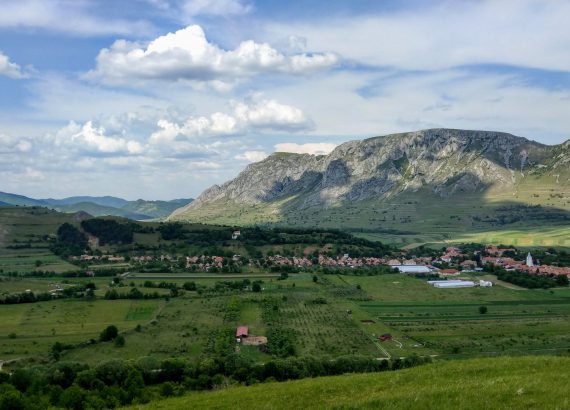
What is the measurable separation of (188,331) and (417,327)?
29314mm

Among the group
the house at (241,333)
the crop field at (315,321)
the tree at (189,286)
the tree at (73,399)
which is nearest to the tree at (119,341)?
the crop field at (315,321)

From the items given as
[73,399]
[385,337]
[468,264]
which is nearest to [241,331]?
[385,337]

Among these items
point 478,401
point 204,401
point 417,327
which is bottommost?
point 417,327

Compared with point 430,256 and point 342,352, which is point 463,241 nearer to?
point 430,256

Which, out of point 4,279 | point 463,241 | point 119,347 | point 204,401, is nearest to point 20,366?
point 119,347

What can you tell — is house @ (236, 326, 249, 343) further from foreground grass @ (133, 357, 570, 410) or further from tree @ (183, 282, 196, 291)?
foreground grass @ (133, 357, 570, 410)

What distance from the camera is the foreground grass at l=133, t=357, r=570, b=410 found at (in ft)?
46.4

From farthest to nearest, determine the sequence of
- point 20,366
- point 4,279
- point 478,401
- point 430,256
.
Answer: point 430,256, point 4,279, point 20,366, point 478,401

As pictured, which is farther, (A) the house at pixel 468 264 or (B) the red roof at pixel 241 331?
(A) the house at pixel 468 264

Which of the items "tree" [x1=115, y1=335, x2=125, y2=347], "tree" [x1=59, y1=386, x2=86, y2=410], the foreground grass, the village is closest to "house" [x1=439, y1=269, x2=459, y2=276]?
the village

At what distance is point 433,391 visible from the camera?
50.5 ft

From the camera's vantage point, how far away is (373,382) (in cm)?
1938

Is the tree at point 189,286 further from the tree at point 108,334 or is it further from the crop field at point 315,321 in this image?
the tree at point 108,334

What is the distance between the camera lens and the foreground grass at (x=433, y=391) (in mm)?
14156
